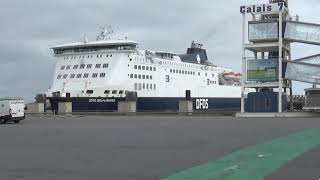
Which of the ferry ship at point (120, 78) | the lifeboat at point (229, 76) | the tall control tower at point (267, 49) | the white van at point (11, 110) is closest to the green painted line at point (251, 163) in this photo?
the white van at point (11, 110)

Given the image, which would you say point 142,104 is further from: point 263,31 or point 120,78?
point 263,31

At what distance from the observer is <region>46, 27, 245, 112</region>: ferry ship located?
68625 mm

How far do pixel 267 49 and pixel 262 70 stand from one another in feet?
7.66

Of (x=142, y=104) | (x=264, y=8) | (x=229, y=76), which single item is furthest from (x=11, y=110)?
(x=229, y=76)

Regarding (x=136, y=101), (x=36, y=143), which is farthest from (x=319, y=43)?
(x=36, y=143)

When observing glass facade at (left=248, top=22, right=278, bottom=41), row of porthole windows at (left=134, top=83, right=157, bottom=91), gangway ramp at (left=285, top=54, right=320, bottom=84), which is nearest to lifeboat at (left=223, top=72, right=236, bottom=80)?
row of porthole windows at (left=134, top=83, right=157, bottom=91)

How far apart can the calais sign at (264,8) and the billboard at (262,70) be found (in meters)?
5.02

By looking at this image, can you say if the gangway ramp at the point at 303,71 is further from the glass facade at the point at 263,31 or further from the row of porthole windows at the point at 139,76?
the row of porthole windows at the point at 139,76

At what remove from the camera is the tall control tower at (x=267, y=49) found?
181 feet

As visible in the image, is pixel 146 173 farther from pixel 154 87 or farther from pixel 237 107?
pixel 237 107

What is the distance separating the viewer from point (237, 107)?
83375mm

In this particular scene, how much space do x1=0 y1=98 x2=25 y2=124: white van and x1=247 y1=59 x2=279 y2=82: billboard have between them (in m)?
25.6

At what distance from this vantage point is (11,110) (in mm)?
40562

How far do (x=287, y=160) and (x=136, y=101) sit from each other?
55.8m
